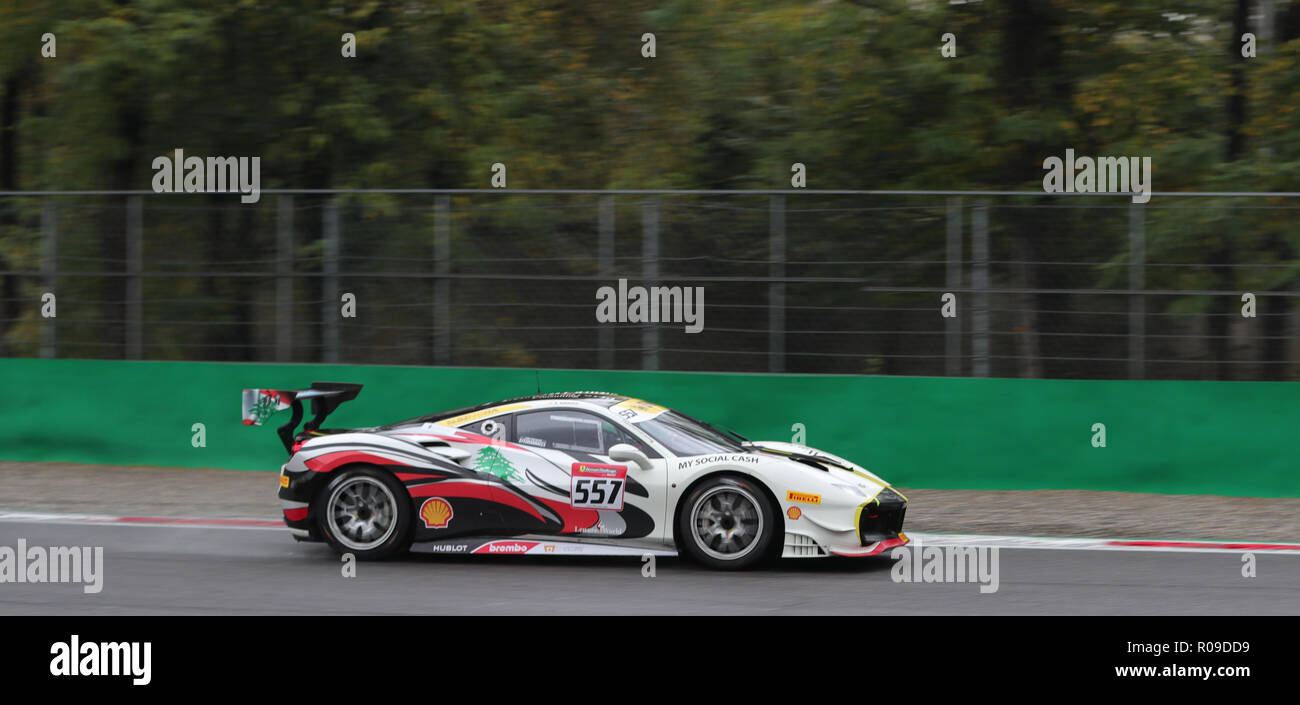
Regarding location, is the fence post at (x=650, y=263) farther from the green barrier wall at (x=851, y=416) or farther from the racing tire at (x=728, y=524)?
the racing tire at (x=728, y=524)

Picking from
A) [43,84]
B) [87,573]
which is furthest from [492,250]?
[43,84]

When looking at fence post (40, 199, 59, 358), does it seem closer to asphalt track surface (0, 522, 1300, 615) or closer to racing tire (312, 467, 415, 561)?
asphalt track surface (0, 522, 1300, 615)

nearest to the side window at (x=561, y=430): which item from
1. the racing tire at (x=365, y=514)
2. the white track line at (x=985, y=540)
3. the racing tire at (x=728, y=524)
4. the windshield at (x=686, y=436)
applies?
the windshield at (x=686, y=436)

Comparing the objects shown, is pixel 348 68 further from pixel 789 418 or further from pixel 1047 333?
pixel 1047 333

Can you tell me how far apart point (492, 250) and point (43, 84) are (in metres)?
11.3

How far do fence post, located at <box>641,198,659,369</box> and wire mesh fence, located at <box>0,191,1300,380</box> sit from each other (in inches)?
0.8

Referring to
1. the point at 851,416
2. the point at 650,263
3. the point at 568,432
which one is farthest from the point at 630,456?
the point at 650,263

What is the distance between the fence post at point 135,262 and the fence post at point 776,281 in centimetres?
711

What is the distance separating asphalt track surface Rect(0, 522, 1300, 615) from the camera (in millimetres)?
8430

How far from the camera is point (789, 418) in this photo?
14.6 meters

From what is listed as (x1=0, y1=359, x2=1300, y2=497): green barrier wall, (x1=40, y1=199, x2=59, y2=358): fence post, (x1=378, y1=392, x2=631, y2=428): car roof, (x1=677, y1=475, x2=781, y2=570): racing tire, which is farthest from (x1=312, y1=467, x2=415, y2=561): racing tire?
(x1=40, y1=199, x2=59, y2=358): fence post

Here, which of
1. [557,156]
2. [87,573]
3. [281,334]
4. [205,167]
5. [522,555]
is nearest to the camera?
[87,573]

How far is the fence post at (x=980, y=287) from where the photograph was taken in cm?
1420

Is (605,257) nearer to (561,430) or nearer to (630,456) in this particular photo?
(561,430)
